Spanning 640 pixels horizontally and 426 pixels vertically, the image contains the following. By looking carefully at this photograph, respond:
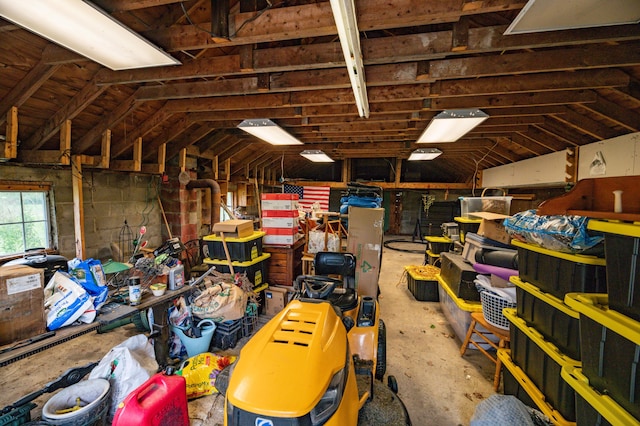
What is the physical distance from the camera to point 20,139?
3006mm

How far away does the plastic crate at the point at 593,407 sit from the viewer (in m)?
0.81

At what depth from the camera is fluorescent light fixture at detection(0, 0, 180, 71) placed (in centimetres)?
143

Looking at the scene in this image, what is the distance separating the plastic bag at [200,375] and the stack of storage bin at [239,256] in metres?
1.18

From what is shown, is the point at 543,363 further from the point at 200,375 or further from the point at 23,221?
the point at 23,221

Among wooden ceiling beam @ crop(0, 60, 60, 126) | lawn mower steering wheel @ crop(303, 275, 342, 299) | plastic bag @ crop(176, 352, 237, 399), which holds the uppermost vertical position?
wooden ceiling beam @ crop(0, 60, 60, 126)

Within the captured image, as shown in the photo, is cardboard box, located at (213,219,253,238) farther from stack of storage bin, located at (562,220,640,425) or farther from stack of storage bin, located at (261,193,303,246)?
stack of storage bin, located at (562,220,640,425)

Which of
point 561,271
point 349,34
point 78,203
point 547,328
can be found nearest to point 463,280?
point 547,328

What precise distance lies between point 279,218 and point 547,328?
2.94 m

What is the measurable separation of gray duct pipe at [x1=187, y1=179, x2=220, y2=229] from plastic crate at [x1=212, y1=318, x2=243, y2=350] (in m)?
3.33

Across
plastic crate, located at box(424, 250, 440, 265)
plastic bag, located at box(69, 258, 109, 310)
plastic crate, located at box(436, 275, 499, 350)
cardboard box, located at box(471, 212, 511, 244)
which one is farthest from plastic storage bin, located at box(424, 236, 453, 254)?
plastic bag, located at box(69, 258, 109, 310)

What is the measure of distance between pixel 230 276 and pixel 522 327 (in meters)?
2.63

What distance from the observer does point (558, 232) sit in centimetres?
135

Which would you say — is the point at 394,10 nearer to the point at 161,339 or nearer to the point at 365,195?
the point at 365,195

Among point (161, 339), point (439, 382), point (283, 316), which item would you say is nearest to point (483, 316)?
point (439, 382)
